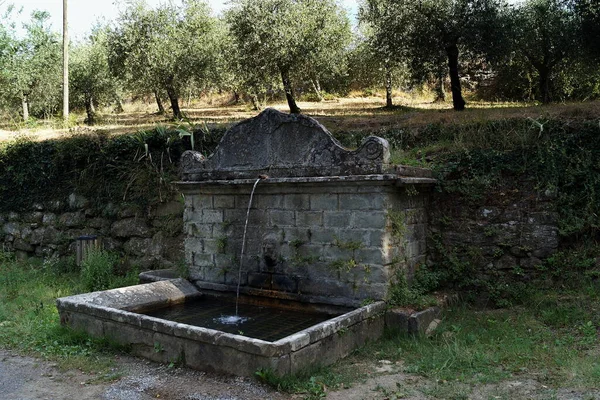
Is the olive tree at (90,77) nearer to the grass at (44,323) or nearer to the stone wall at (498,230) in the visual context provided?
the grass at (44,323)

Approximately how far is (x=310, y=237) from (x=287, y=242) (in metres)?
0.36

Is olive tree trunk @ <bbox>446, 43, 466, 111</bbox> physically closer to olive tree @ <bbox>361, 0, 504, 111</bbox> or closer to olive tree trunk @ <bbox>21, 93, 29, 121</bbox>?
olive tree @ <bbox>361, 0, 504, 111</bbox>

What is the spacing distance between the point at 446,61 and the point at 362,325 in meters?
11.4

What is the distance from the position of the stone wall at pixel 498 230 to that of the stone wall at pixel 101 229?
15.5ft

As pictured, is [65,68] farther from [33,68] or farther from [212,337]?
[212,337]

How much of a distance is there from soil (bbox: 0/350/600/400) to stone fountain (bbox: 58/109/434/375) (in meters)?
0.24

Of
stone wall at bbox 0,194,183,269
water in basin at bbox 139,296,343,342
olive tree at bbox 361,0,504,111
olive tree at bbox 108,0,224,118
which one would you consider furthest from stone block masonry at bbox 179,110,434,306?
olive tree at bbox 108,0,224,118

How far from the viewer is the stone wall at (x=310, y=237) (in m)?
5.72

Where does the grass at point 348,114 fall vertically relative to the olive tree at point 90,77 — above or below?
below

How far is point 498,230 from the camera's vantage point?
6605 mm

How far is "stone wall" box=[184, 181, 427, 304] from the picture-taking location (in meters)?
5.72

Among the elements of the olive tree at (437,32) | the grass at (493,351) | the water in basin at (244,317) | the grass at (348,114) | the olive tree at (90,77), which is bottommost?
the grass at (493,351)

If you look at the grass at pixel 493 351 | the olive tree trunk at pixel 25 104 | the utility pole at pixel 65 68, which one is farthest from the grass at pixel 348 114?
the grass at pixel 493 351

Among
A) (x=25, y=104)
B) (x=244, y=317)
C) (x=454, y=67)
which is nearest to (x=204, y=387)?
(x=244, y=317)
